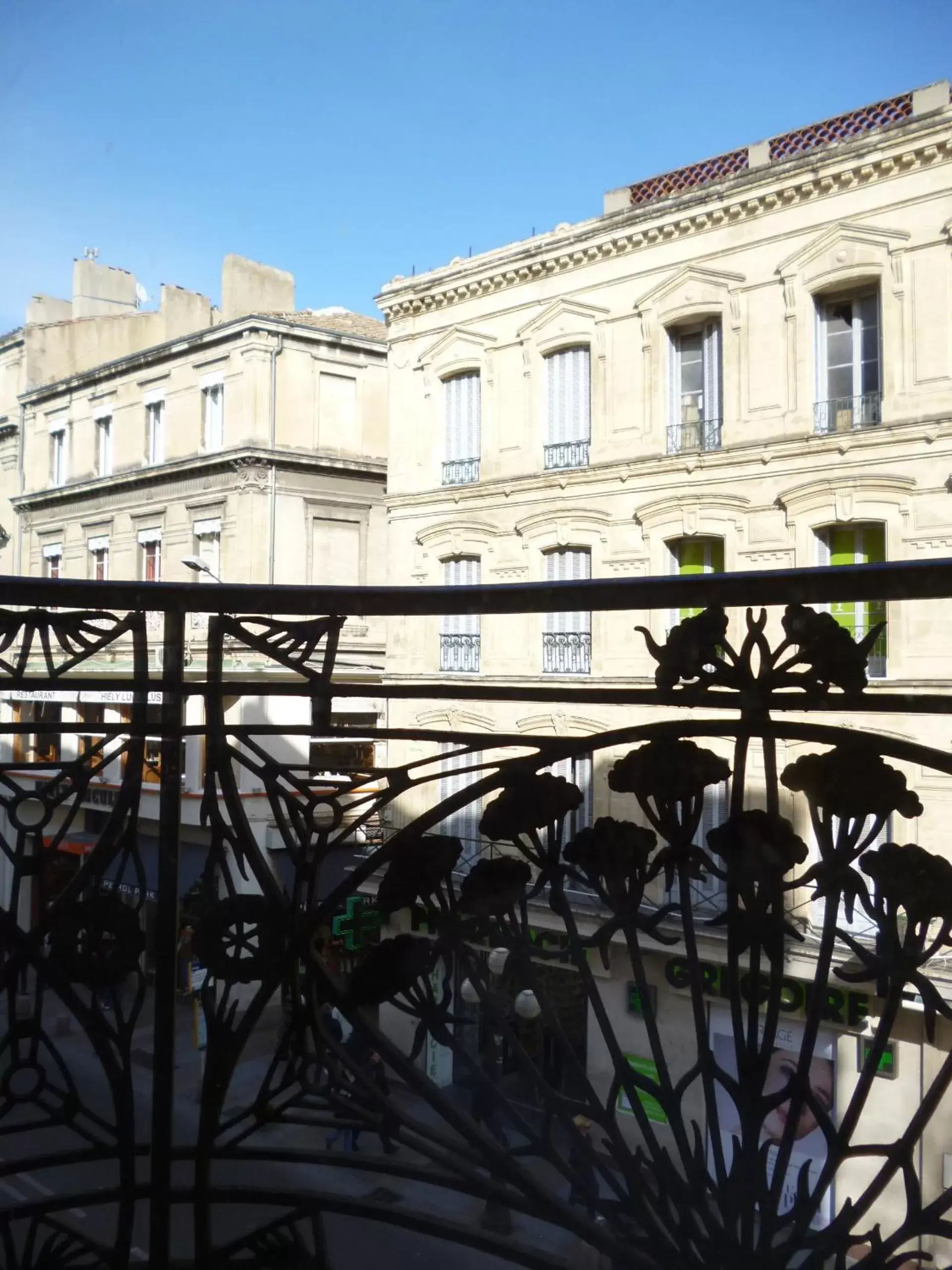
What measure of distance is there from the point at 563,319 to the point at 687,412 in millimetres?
1824

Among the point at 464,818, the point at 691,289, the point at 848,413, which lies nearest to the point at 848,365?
the point at 848,413

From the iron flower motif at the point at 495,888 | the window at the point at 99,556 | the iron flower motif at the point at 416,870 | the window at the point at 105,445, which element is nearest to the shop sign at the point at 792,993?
the iron flower motif at the point at 495,888

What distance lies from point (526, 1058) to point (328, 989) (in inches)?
13.5

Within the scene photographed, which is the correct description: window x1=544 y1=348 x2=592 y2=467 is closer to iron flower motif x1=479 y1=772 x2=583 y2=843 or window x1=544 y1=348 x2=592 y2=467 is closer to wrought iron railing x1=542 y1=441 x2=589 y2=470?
wrought iron railing x1=542 y1=441 x2=589 y2=470

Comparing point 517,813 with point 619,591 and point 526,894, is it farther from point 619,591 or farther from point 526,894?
point 619,591

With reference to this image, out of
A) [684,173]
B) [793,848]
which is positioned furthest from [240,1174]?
[684,173]

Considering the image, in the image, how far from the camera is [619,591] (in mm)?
1570

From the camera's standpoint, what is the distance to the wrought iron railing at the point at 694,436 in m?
11.3

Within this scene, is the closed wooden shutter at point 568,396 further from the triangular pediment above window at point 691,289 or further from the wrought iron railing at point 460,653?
the wrought iron railing at point 460,653

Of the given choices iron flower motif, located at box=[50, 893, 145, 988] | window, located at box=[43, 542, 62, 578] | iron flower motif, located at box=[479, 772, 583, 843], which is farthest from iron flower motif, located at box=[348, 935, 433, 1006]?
window, located at box=[43, 542, 62, 578]

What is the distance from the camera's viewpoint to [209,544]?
55.3ft

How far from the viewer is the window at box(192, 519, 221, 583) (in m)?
16.6

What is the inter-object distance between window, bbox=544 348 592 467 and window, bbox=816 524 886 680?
276 centimetres

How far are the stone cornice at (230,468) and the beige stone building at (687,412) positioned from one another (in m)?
2.91
